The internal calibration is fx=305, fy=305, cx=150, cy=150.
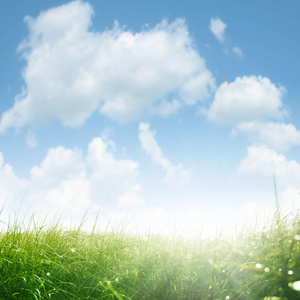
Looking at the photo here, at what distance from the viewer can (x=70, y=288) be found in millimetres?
4020

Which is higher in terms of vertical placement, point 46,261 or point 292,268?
point 292,268

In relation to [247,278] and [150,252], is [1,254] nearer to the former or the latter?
[150,252]

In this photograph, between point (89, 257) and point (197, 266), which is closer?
point (197, 266)

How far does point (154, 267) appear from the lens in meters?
4.24

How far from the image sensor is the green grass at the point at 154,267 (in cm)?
345

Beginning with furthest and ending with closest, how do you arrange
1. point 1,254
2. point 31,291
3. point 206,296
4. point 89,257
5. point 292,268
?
point 89,257 < point 1,254 < point 206,296 < point 31,291 < point 292,268

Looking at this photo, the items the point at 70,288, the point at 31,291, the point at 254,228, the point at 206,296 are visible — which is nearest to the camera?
the point at 31,291

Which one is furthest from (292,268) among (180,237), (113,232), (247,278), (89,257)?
(113,232)

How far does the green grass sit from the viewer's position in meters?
3.45

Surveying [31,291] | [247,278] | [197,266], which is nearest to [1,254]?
[31,291]

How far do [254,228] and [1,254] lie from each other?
3.87 meters

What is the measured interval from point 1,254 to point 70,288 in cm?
115

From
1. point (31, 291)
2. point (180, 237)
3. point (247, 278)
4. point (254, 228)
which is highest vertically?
point (254, 228)

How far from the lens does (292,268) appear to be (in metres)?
2.83
